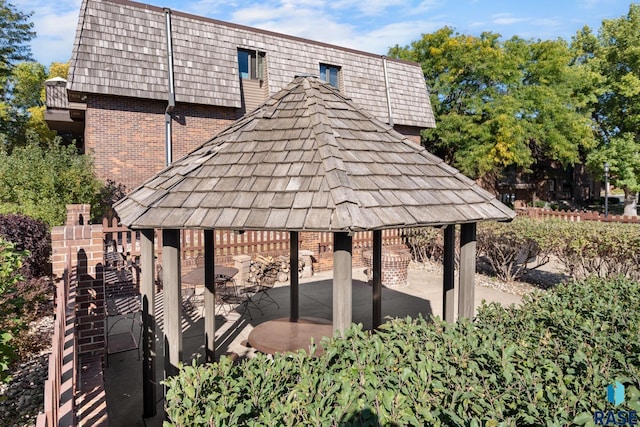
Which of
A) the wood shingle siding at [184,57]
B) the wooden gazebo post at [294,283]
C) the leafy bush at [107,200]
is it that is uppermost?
the wood shingle siding at [184,57]

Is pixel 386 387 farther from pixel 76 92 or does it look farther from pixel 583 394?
pixel 76 92

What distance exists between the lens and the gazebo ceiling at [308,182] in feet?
11.3

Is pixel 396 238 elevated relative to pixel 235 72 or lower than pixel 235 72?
lower

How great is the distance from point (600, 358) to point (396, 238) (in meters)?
11.7

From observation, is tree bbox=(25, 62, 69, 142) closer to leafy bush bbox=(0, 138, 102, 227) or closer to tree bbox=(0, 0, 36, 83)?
tree bbox=(0, 0, 36, 83)

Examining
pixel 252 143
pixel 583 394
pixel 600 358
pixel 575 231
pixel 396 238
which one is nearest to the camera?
pixel 583 394

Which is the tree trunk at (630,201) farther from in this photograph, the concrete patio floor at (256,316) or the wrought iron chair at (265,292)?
the wrought iron chair at (265,292)

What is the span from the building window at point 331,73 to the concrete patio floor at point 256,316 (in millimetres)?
9914

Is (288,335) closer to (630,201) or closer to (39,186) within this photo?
(39,186)

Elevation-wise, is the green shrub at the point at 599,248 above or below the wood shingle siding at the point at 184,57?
below

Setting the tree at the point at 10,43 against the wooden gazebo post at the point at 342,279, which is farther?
the tree at the point at 10,43

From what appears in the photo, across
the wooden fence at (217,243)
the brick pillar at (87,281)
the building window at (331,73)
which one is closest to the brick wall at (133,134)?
the wooden fence at (217,243)

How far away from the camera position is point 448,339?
2.95 meters

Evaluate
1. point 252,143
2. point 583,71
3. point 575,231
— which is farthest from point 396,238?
point 583,71
